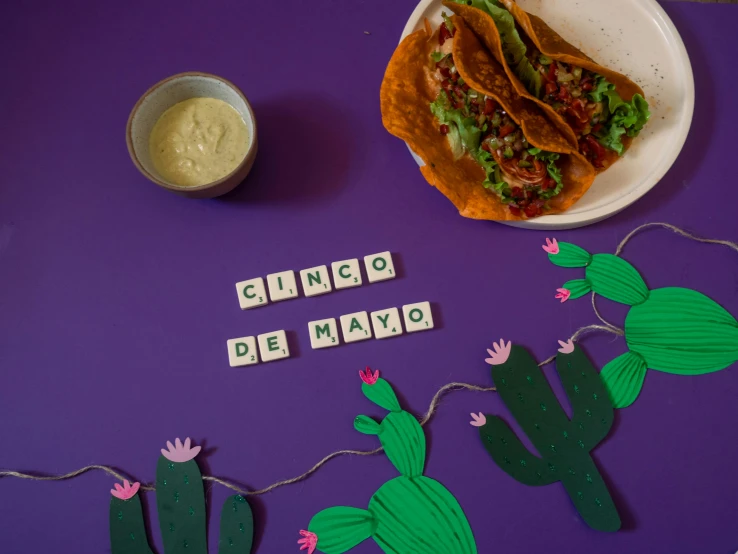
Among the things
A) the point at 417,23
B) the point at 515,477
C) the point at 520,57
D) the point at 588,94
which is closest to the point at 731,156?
the point at 588,94

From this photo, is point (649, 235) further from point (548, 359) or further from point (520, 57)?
point (520, 57)

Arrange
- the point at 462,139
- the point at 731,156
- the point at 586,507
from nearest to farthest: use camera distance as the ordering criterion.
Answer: the point at 586,507 < the point at 462,139 < the point at 731,156

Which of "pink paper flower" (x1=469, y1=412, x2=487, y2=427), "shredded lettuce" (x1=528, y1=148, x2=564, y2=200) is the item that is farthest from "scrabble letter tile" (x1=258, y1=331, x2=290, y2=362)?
"shredded lettuce" (x1=528, y1=148, x2=564, y2=200)

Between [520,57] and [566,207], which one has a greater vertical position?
[520,57]

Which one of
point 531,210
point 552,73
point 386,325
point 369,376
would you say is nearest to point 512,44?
point 552,73

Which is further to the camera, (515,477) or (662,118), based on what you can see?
(662,118)

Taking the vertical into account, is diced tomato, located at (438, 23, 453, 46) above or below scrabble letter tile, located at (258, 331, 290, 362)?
above

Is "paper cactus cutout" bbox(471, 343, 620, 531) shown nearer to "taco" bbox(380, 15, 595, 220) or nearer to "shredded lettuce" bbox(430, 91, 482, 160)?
"taco" bbox(380, 15, 595, 220)
